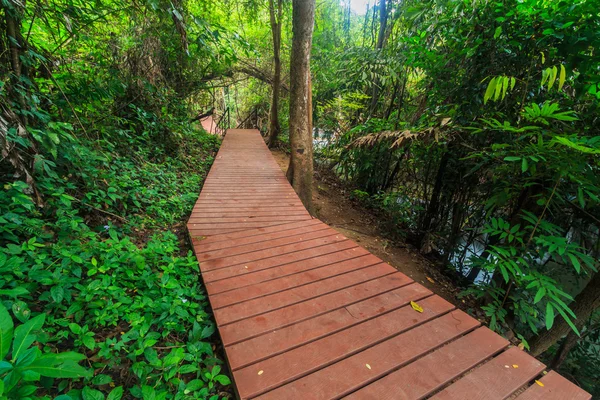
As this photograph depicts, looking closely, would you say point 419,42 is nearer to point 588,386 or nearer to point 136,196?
point 136,196

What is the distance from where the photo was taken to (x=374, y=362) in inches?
57.1

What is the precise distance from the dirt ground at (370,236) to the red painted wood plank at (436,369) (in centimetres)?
181

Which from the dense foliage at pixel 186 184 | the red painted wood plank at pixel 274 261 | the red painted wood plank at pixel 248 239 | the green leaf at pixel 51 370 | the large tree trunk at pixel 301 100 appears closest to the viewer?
the green leaf at pixel 51 370

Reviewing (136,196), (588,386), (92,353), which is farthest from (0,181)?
(588,386)

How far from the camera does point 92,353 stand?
1408mm

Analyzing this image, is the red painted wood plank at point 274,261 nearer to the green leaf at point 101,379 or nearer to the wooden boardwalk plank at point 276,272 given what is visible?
the wooden boardwalk plank at point 276,272

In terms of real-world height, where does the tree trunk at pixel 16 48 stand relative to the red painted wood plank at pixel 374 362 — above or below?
above

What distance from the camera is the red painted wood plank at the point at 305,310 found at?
1592 mm

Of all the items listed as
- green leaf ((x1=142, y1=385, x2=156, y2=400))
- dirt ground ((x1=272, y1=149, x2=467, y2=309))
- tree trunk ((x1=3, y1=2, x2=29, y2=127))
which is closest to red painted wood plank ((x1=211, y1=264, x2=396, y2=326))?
green leaf ((x1=142, y1=385, x2=156, y2=400))

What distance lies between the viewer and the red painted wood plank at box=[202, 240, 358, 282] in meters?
2.12

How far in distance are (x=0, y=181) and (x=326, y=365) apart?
2.76 m

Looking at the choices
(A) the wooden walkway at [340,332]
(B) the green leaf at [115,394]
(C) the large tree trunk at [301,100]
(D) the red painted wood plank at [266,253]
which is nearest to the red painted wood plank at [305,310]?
(A) the wooden walkway at [340,332]

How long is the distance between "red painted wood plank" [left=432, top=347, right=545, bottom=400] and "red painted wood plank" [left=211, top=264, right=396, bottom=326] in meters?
0.89

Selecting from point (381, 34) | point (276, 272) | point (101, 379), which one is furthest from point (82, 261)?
point (381, 34)
